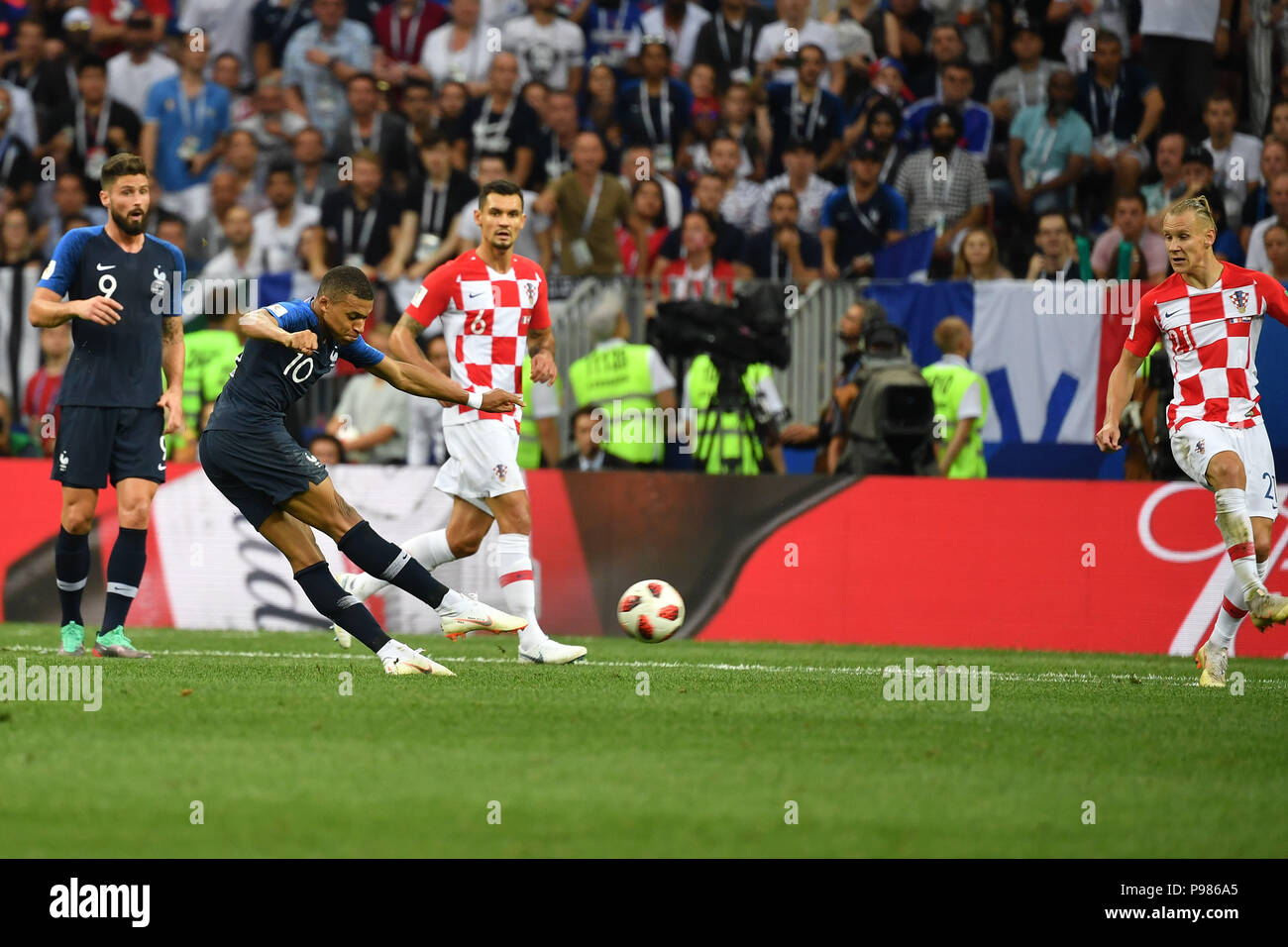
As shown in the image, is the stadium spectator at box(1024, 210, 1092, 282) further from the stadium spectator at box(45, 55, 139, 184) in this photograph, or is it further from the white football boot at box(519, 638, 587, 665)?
the stadium spectator at box(45, 55, 139, 184)

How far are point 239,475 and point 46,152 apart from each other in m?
11.2

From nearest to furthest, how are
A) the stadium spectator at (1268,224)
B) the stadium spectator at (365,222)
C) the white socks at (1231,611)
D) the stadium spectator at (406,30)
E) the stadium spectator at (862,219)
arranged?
the white socks at (1231,611) < the stadium spectator at (1268,224) < the stadium spectator at (862,219) < the stadium spectator at (365,222) < the stadium spectator at (406,30)

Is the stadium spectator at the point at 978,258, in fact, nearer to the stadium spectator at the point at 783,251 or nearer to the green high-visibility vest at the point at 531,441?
the stadium spectator at the point at 783,251

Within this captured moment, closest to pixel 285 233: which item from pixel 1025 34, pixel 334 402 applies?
pixel 334 402

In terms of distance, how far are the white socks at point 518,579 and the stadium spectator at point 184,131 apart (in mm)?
9873

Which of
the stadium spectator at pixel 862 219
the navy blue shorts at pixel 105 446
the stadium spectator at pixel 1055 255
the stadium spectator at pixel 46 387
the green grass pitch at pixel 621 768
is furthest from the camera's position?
the stadium spectator at pixel 862 219

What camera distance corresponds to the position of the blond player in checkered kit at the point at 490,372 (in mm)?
9281

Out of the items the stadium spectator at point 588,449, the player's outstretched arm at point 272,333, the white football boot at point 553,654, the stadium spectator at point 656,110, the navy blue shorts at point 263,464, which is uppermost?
the stadium spectator at point 656,110

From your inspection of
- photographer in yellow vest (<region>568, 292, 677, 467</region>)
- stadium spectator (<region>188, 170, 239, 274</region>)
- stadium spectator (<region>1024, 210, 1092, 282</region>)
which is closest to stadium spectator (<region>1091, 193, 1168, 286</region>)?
stadium spectator (<region>1024, 210, 1092, 282</region>)

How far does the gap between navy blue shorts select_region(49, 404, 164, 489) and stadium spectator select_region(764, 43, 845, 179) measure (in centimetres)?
851

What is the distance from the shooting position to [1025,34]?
53.7 feet

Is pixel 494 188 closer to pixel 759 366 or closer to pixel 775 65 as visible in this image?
pixel 759 366

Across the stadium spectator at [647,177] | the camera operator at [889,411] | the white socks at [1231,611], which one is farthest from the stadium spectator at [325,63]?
the white socks at [1231,611]

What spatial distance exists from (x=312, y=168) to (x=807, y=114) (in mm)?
4938
